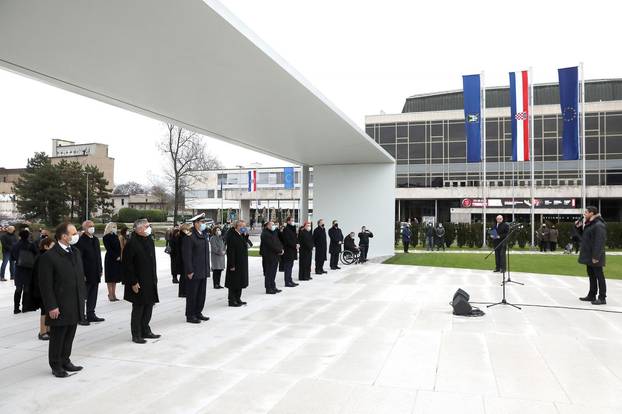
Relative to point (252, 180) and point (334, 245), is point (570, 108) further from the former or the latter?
point (252, 180)

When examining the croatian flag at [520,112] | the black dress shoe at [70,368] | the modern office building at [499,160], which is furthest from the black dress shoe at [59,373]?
the modern office building at [499,160]

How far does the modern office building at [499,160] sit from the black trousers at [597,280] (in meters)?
41.4

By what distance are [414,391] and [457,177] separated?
5080 cm

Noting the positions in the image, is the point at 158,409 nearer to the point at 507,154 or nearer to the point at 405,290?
the point at 405,290

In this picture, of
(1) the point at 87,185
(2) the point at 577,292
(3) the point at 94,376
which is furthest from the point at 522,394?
(1) the point at 87,185

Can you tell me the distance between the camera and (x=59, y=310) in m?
5.05

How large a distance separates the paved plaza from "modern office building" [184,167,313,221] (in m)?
55.7

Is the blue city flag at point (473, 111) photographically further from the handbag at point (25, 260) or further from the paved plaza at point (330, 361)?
the handbag at point (25, 260)

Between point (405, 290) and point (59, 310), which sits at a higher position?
point (59, 310)

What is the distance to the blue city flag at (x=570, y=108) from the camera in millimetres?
24078

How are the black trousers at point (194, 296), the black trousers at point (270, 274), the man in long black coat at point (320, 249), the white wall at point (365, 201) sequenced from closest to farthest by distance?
the black trousers at point (194, 296), the black trousers at point (270, 274), the man in long black coat at point (320, 249), the white wall at point (365, 201)

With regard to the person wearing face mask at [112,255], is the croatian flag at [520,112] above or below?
above

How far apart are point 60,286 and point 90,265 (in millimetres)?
2809

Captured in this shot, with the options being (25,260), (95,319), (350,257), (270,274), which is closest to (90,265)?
(95,319)
